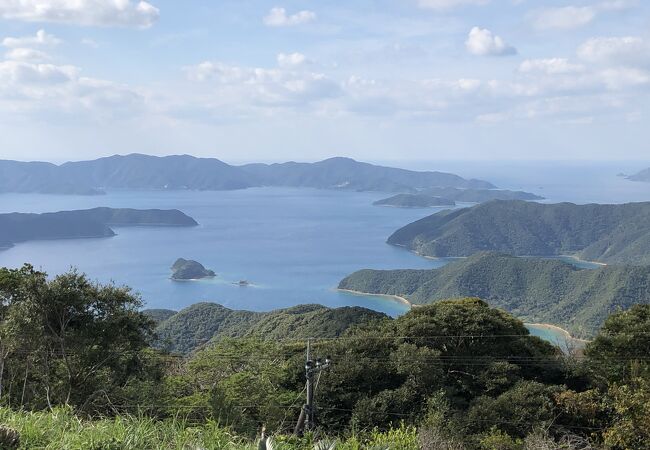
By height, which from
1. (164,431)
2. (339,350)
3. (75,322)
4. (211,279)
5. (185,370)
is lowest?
(211,279)

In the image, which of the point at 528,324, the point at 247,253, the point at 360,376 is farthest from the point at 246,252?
the point at 360,376

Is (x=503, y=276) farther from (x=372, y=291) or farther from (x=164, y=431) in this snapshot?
(x=164, y=431)

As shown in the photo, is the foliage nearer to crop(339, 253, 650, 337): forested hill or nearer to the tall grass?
the tall grass

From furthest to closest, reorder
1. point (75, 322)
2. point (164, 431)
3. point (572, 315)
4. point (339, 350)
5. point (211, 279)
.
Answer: point (211, 279)
point (572, 315)
point (339, 350)
point (75, 322)
point (164, 431)

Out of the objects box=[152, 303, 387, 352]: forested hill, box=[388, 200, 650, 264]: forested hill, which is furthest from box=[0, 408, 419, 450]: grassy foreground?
box=[388, 200, 650, 264]: forested hill

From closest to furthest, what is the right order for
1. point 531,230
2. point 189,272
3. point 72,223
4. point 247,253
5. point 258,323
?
point 258,323, point 189,272, point 247,253, point 531,230, point 72,223

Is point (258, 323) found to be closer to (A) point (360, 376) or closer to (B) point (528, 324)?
(A) point (360, 376)

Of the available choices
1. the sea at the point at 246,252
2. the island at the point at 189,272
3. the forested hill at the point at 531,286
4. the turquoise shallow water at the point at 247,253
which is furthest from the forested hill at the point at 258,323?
the island at the point at 189,272

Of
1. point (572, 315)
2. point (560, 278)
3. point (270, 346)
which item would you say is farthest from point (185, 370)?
point (560, 278)

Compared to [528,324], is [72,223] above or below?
above
